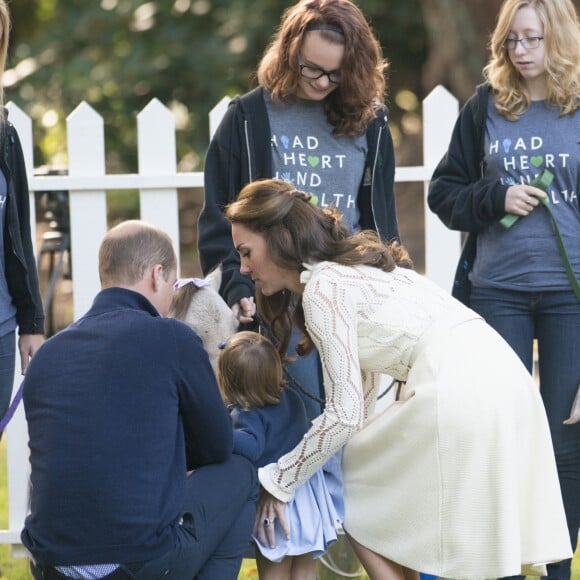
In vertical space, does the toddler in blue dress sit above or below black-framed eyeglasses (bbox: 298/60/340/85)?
below

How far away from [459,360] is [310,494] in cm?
55

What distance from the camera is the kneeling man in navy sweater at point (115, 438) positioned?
2812 mm

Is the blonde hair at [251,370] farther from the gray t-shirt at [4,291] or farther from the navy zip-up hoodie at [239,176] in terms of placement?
the gray t-shirt at [4,291]

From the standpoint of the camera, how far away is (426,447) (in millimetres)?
3139

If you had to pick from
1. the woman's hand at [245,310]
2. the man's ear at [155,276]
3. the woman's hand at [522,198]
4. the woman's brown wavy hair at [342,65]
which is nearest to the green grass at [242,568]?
the woman's hand at [245,310]

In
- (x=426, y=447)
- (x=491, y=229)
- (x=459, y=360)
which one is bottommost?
(x=426, y=447)

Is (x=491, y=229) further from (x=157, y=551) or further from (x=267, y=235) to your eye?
(x=157, y=551)

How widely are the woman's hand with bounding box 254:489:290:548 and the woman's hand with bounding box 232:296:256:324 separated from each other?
0.59m

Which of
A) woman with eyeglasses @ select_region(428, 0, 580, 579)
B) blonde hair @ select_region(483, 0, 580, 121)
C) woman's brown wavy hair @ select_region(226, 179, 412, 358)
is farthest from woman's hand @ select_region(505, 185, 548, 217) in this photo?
woman's brown wavy hair @ select_region(226, 179, 412, 358)

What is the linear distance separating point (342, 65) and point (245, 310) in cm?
80

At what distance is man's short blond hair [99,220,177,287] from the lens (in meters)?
2.97

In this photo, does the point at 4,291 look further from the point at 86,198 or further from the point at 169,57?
the point at 169,57

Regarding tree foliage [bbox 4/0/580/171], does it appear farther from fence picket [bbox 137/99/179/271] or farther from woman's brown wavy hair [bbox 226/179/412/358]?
woman's brown wavy hair [bbox 226/179/412/358]

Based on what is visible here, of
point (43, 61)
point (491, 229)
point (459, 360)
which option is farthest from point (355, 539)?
point (43, 61)
